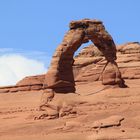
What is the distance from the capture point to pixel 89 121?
29.2 metres

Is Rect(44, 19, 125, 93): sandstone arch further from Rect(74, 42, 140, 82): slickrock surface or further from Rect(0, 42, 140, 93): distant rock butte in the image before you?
Rect(0, 42, 140, 93): distant rock butte

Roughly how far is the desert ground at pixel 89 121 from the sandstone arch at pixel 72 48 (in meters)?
1.09

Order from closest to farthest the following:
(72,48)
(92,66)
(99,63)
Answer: (72,48)
(99,63)
(92,66)

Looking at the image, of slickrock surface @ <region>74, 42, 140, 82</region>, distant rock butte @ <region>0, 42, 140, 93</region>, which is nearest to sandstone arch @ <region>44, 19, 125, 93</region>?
slickrock surface @ <region>74, 42, 140, 82</region>

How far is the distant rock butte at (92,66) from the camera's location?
5384 centimetres

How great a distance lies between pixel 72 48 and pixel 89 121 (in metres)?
6.15

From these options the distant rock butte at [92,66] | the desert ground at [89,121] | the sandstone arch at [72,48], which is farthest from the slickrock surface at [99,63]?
the desert ground at [89,121]

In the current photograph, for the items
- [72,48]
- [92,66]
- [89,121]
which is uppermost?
[92,66]

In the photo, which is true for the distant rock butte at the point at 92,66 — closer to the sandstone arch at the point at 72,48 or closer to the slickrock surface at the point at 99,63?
the slickrock surface at the point at 99,63

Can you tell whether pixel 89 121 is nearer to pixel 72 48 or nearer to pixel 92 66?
pixel 72 48

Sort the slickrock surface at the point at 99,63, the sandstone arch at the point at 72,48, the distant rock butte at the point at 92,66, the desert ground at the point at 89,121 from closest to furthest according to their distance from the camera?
1. the desert ground at the point at 89,121
2. the sandstone arch at the point at 72,48
3. the slickrock surface at the point at 99,63
4. the distant rock butte at the point at 92,66

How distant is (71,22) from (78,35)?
3.41 ft

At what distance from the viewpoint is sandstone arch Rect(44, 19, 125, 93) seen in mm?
33594

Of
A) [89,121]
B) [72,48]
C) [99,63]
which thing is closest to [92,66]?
[99,63]
